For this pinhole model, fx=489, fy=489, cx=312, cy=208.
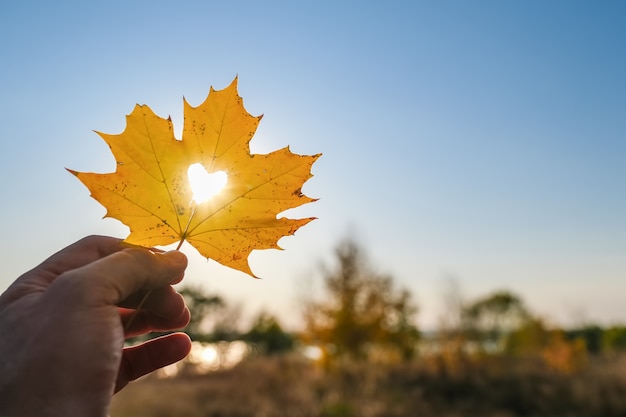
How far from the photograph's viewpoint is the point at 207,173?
3.18 ft

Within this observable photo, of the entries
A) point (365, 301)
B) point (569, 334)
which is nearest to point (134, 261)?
point (365, 301)

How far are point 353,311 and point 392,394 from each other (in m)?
5.66

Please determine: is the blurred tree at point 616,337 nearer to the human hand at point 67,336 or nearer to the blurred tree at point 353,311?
the blurred tree at point 353,311

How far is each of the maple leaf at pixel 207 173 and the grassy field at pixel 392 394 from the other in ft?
27.6

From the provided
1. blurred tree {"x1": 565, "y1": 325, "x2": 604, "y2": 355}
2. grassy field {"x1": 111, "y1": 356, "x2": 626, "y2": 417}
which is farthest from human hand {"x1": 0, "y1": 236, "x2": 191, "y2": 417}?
blurred tree {"x1": 565, "y1": 325, "x2": 604, "y2": 355}

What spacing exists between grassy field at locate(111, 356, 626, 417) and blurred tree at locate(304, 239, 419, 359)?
1.14 m

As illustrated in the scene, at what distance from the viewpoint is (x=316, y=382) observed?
1295 centimetres

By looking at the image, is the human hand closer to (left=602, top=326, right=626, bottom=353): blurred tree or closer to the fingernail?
the fingernail

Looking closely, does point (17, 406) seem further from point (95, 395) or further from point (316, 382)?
point (316, 382)

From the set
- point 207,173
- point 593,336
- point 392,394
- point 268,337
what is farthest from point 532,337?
point 207,173

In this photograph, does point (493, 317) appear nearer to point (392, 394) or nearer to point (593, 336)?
point (593, 336)

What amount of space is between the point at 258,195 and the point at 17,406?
0.53m

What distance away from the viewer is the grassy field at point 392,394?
938 centimetres

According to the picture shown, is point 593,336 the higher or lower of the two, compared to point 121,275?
higher
